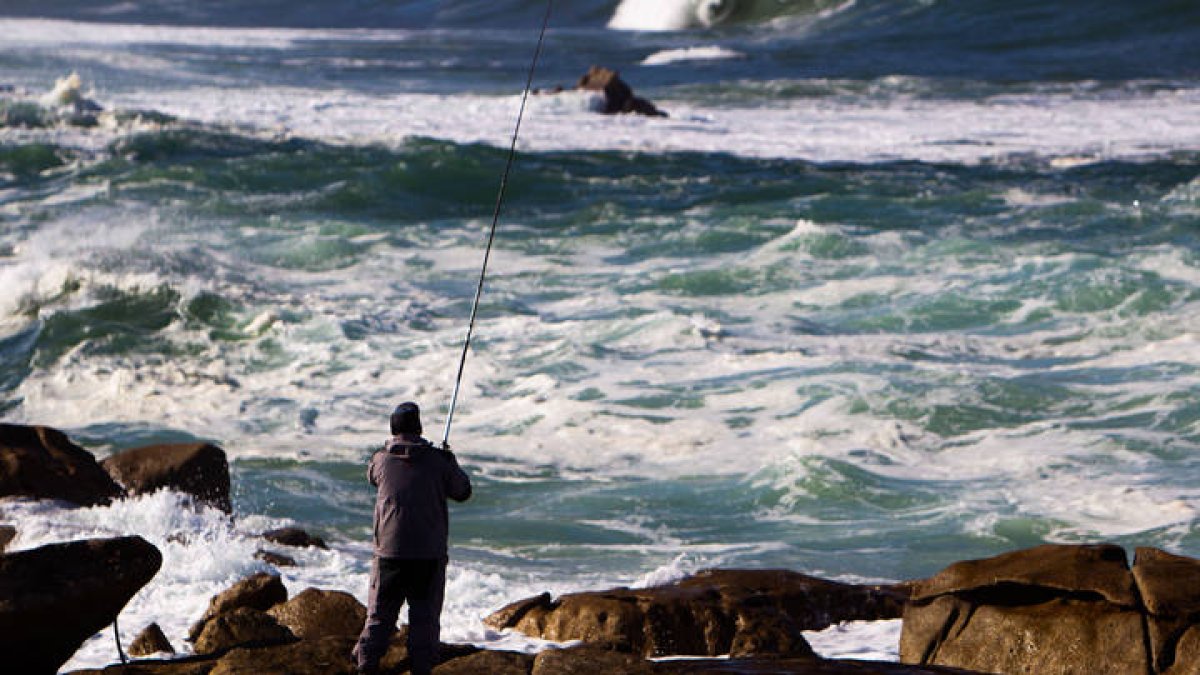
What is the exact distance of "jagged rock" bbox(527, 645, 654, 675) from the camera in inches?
205

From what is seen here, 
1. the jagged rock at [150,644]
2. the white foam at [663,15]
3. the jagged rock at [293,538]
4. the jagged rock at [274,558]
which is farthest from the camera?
the white foam at [663,15]

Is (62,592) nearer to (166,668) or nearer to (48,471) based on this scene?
(166,668)

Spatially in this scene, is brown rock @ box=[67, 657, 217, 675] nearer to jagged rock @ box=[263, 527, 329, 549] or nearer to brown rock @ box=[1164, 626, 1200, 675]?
brown rock @ box=[1164, 626, 1200, 675]

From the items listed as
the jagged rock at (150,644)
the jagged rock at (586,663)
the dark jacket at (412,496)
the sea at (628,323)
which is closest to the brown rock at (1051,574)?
the sea at (628,323)

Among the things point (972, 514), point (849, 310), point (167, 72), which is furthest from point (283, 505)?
point (167, 72)

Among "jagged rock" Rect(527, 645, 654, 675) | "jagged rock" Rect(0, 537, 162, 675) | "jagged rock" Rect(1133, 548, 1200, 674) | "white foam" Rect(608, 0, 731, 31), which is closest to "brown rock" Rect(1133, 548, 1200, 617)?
"jagged rock" Rect(1133, 548, 1200, 674)

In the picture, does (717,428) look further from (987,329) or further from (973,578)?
(973,578)

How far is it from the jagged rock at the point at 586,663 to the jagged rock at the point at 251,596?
83.7 inches

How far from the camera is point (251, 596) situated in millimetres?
7148

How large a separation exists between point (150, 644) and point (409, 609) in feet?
5.59

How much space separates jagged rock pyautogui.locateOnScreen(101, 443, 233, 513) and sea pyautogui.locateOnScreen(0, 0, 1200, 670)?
29 cm

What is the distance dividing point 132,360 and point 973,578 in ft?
30.0

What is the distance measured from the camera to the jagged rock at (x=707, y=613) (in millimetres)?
6824

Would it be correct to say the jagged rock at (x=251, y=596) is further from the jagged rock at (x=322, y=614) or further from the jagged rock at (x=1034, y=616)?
the jagged rock at (x=1034, y=616)
